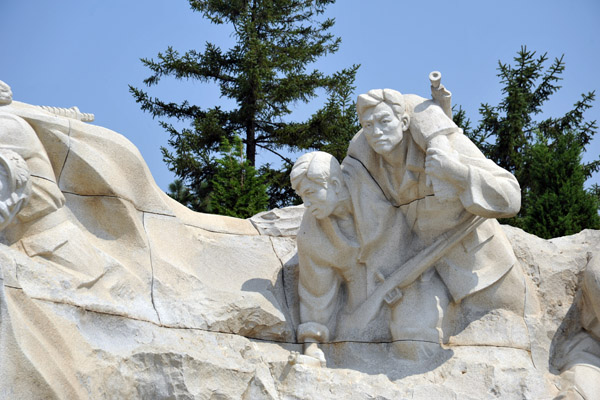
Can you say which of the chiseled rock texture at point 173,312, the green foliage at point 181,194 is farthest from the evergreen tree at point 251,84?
the chiseled rock texture at point 173,312

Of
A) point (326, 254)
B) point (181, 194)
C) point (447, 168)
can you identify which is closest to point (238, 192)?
point (181, 194)

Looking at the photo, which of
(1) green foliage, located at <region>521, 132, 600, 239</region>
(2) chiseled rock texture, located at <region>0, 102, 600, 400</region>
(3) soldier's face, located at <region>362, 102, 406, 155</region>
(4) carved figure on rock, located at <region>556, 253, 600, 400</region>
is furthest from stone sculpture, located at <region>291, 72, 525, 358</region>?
(1) green foliage, located at <region>521, 132, 600, 239</region>

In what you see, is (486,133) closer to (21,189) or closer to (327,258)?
(327,258)

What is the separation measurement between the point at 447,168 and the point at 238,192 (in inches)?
192

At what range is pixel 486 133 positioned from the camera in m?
14.1

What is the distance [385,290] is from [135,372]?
1.93 m

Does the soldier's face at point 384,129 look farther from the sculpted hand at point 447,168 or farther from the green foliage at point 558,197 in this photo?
the green foliage at point 558,197

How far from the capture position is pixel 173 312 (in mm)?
6559

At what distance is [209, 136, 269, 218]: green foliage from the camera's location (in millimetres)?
11008

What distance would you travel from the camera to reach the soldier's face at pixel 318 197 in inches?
271

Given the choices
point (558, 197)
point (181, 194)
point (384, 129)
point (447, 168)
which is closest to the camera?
point (447, 168)

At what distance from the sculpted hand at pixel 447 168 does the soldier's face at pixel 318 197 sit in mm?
799

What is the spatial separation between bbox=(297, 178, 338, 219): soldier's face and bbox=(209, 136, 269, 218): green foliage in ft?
Answer: 13.2

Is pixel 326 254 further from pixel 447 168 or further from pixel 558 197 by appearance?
pixel 558 197
